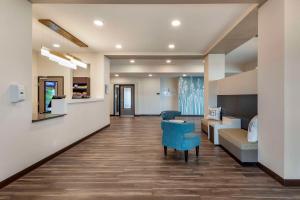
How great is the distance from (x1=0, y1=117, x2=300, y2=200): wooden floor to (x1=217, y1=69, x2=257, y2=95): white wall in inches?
62.4

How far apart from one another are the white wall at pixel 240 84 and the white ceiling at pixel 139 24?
1271 mm

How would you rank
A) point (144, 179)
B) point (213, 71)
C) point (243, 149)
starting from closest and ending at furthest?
point (144, 179) < point (243, 149) < point (213, 71)

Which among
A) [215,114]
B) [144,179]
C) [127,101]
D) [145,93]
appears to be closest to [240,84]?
[215,114]

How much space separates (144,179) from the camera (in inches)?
127

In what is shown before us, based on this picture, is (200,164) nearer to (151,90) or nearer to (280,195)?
(280,195)

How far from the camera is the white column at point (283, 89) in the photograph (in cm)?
292

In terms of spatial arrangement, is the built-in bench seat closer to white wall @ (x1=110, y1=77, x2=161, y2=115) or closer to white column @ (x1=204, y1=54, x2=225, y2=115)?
white column @ (x1=204, y1=54, x2=225, y2=115)

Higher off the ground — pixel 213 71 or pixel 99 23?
pixel 99 23

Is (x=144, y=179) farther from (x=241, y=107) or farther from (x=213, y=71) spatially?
(x=213, y=71)

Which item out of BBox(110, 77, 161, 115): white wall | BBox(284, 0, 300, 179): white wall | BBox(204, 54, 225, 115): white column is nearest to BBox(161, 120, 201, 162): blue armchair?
BBox(284, 0, 300, 179): white wall

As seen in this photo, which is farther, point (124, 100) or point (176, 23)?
point (124, 100)

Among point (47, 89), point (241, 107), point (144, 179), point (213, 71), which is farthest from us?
point (47, 89)

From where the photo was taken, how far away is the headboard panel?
4.93 metres

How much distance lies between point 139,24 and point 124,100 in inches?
366
